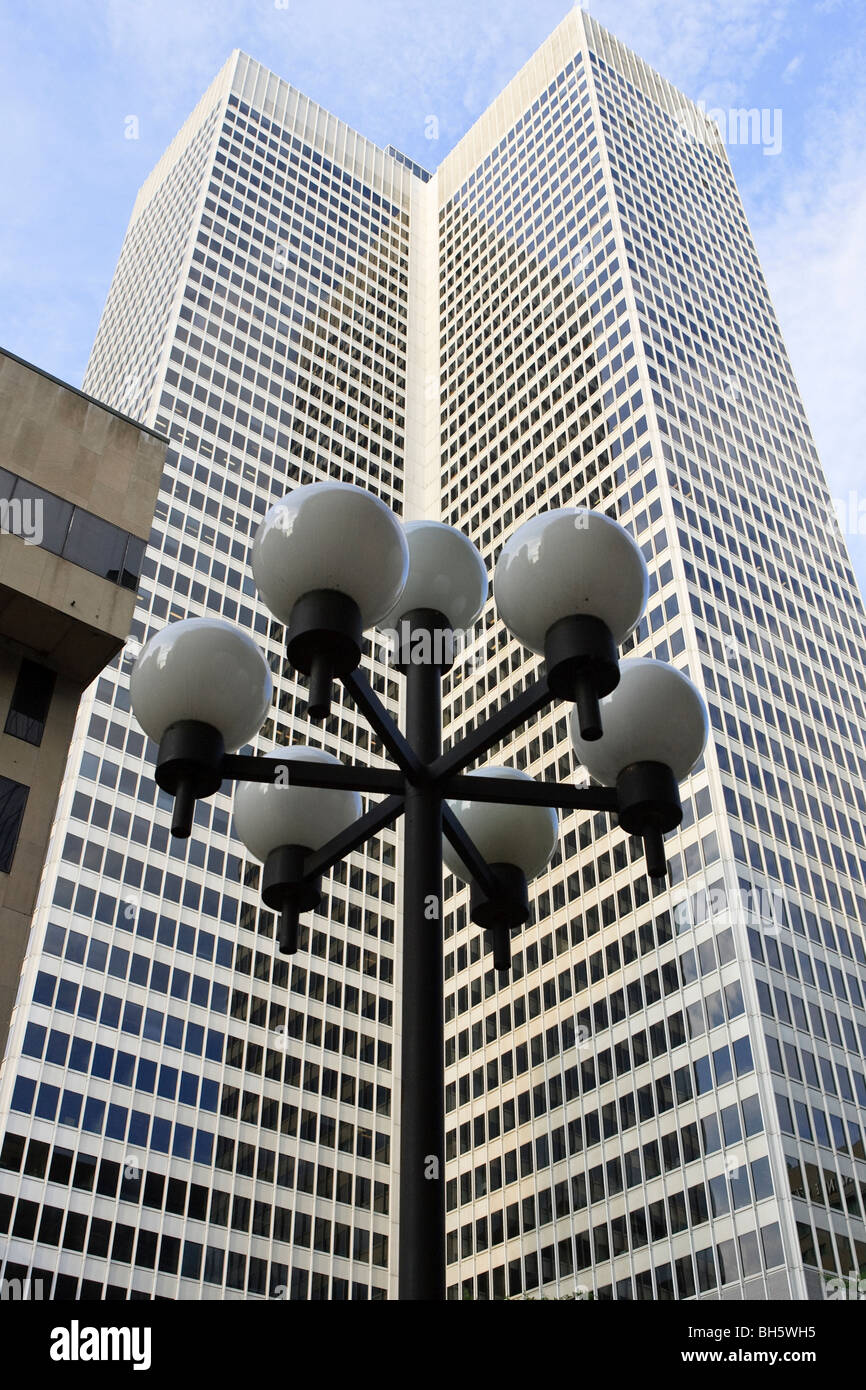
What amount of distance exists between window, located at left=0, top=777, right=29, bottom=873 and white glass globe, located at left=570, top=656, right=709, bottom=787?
13.5m

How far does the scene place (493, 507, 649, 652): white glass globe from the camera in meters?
6.54

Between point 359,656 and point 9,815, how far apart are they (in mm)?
13788

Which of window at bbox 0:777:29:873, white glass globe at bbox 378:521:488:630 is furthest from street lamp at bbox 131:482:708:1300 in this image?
window at bbox 0:777:29:873

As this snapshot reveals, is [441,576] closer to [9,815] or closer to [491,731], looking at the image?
[491,731]

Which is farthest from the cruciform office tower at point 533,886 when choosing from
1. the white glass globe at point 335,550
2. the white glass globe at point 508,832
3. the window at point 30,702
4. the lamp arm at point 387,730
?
the white glass globe at point 335,550

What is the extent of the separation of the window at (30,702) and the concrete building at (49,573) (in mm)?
19

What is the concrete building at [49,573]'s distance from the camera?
19.2 metres

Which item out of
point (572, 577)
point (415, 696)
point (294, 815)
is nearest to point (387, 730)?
point (415, 696)

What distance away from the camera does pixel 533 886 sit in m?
73.9

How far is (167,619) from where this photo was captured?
7481 cm

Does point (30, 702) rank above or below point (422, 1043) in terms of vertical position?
above

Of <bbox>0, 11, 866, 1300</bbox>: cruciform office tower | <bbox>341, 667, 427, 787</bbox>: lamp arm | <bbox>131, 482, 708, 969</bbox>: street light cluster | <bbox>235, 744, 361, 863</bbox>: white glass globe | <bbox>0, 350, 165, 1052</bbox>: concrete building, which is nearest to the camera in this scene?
<bbox>341, 667, 427, 787</bbox>: lamp arm

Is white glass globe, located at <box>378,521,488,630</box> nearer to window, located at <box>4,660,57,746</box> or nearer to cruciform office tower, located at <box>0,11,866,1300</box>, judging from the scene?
window, located at <box>4,660,57,746</box>

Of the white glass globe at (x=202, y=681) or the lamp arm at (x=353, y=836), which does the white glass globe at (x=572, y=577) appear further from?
the white glass globe at (x=202, y=681)
